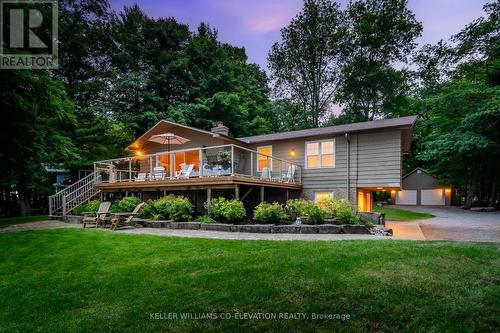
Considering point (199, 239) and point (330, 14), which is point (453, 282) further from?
point (330, 14)

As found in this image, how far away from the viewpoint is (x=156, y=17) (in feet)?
85.2

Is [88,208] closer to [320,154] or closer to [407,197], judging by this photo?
[320,154]

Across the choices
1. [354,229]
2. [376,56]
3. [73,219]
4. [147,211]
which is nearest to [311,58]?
[376,56]

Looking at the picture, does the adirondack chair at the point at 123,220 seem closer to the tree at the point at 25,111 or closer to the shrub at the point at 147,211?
the shrub at the point at 147,211

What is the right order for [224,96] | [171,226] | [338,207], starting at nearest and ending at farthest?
[338,207], [171,226], [224,96]

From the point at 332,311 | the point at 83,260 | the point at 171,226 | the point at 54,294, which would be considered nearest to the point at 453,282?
the point at 332,311

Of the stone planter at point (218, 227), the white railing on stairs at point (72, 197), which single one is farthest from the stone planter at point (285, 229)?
the white railing on stairs at point (72, 197)

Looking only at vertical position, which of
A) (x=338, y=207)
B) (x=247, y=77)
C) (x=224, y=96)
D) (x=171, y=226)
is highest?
(x=247, y=77)

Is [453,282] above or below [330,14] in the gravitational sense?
below

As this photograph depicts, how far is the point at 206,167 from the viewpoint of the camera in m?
11.7

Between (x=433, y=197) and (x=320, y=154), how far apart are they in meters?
23.4

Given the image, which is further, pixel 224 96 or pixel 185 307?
pixel 224 96

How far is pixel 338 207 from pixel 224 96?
56.2ft
